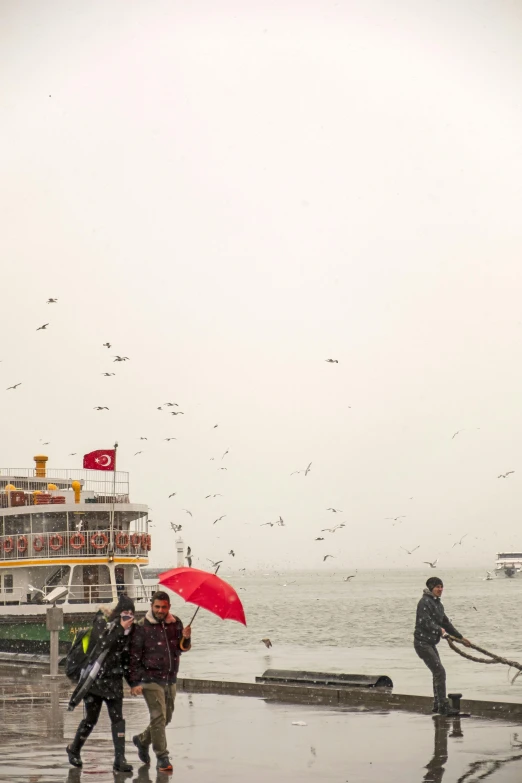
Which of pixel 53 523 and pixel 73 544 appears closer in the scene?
pixel 73 544

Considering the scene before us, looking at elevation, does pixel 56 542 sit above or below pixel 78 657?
above

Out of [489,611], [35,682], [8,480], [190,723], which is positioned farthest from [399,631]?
[190,723]

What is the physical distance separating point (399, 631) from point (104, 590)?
3859cm

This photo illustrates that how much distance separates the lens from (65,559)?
108ft

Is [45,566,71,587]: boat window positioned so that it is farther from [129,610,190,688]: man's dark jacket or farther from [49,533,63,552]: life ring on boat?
[129,610,190,688]: man's dark jacket

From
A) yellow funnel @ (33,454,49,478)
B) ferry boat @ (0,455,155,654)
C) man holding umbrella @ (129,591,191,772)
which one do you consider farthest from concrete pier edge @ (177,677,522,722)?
yellow funnel @ (33,454,49,478)

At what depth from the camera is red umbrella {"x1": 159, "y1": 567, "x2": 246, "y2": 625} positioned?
11000mm

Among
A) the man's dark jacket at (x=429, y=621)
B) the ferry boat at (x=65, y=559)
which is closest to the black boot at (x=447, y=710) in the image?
the man's dark jacket at (x=429, y=621)

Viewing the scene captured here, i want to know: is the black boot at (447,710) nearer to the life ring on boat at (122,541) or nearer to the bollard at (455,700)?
the bollard at (455,700)

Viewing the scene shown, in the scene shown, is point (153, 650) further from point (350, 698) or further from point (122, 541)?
point (122, 541)

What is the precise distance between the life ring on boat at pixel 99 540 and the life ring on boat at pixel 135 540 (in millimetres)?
1063

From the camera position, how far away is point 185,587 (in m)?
11.0

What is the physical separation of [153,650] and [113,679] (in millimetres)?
594

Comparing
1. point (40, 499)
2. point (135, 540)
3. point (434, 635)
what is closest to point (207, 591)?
point (434, 635)
